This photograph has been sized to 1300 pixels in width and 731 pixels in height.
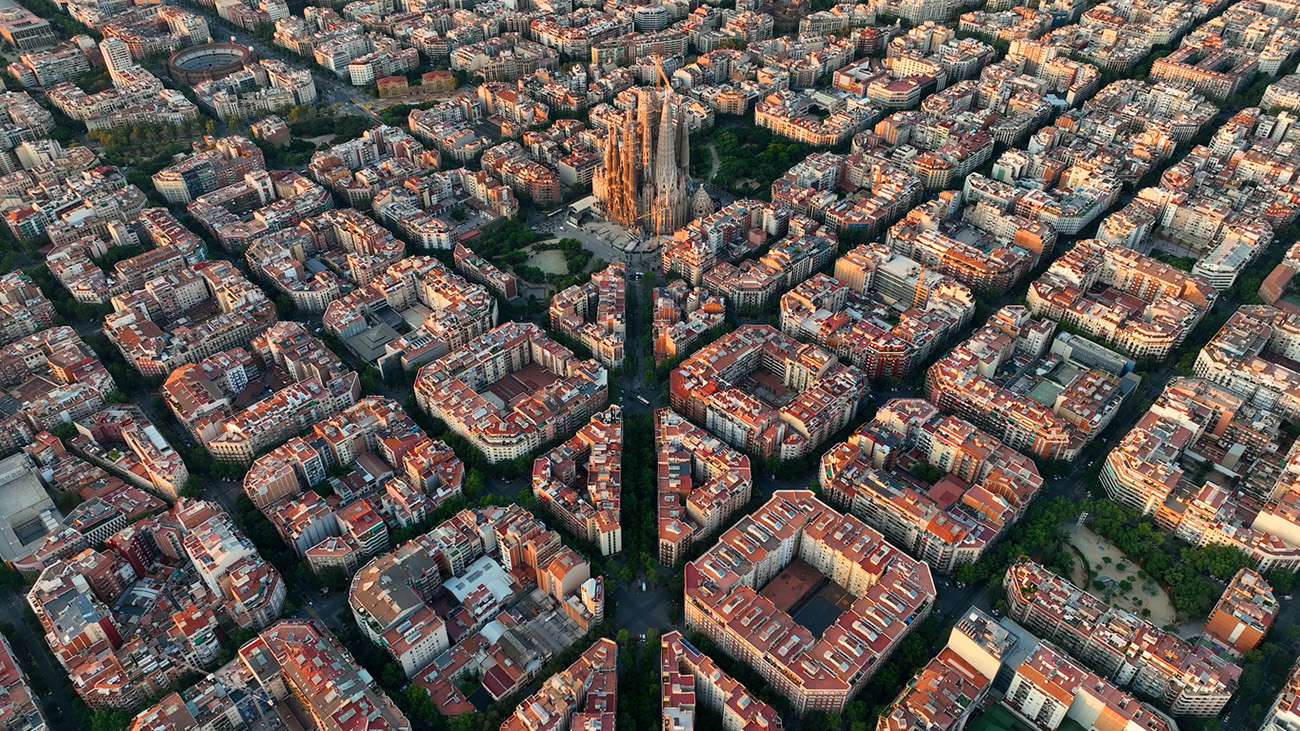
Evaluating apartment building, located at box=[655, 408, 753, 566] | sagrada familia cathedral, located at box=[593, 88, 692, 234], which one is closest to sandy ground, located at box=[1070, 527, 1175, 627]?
apartment building, located at box=[655, 408, 753, 566]

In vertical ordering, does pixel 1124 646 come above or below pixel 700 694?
above

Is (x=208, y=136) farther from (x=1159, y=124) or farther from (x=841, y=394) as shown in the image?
(x=1159, y=124)

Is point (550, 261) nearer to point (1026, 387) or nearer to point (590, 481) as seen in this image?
point (590, 481)

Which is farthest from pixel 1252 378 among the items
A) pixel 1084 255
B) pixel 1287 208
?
pixel 1287 208

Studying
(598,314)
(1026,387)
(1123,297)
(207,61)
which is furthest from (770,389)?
(207,61)

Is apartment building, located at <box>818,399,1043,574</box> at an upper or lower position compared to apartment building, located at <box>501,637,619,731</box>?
upper

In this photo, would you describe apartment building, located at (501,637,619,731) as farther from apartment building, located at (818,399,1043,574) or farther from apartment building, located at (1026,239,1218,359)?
apartment building, located at (1026,239,1218,359)

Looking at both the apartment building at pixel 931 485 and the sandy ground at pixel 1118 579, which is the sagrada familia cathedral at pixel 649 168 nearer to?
the apartment building at pixel 931 485
